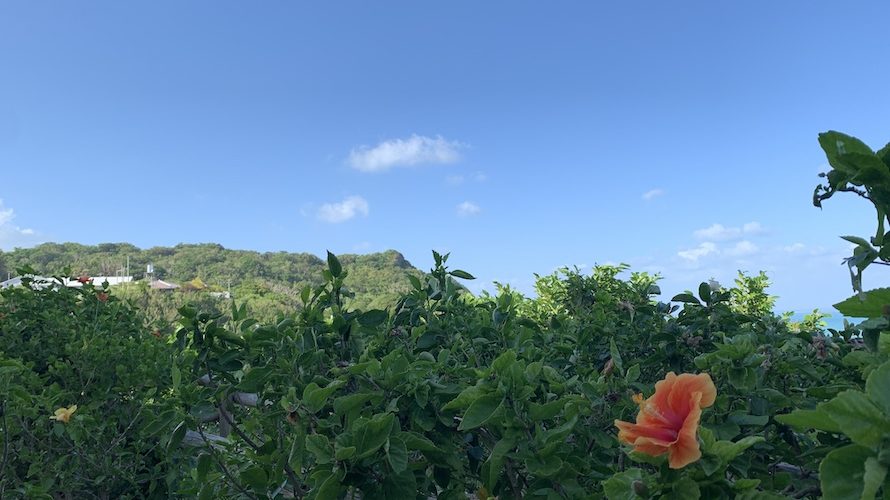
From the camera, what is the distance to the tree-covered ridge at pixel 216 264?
3466cm

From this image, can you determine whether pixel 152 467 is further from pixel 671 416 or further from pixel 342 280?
pixel 671 416

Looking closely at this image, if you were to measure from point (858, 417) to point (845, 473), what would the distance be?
0.21ft

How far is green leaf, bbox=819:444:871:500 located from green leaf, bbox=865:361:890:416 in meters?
0.05

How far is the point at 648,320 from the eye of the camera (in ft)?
6.13

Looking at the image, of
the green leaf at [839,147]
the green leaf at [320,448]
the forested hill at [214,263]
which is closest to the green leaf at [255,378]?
the green leaf at [320,448]

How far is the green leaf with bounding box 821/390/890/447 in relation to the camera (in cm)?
57

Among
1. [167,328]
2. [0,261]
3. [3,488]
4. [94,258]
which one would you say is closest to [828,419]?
[3,488]

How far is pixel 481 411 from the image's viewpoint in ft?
3.28

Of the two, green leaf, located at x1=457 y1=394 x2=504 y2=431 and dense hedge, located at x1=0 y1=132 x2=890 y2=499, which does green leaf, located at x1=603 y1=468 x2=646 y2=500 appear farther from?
green leaf, located at x1=457 y1=394 x2=504 y2=431

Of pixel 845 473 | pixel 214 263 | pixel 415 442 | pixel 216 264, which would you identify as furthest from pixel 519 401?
pixel 214 263

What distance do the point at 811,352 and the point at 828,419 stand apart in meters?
1.02

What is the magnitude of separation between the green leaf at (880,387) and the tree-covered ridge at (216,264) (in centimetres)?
3095

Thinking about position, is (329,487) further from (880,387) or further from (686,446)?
(880,387)

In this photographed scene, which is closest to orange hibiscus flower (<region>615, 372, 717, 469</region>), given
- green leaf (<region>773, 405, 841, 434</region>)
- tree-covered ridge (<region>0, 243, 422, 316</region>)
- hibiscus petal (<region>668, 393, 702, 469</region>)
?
hibiscus petal (<region>668, 393, 702, 469</region>)
